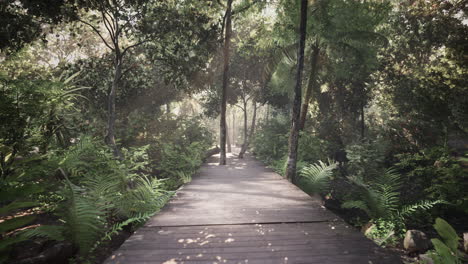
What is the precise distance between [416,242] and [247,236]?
3.75 m

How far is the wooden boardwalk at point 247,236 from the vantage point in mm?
3486

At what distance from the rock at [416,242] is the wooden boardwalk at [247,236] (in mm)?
1748

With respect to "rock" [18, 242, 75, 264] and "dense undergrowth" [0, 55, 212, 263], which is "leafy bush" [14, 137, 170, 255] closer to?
"dense undergrowth" [0, 55, 212, 263]

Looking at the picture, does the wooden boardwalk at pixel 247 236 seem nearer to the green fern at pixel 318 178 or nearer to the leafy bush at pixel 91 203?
the leafy bush at pixel 91 203

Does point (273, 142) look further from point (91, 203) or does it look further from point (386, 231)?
point (91, 203)

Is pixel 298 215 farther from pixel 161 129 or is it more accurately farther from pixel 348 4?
pixel 161 129

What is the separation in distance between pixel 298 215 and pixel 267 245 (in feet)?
5.07

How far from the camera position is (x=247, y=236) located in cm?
414

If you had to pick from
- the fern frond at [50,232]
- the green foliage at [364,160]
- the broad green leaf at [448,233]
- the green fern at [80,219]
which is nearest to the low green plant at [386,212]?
the broad green leaf at [448,233]

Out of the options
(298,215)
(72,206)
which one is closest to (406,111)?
(298,215)

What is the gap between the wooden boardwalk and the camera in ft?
11.4

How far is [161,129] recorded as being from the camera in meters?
17.0

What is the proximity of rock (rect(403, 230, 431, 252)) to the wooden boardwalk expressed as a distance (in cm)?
175

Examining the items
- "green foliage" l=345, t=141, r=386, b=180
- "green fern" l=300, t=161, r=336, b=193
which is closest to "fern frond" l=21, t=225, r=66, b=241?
"green fern" l=300, t=161, r=336, b=193
